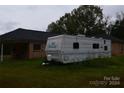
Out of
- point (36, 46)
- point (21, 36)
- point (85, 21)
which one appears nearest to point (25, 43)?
point (21, 36)

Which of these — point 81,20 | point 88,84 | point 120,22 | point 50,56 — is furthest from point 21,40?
point 120,22

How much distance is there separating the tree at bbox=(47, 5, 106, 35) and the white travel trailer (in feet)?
102

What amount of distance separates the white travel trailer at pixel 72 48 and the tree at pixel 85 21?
31.2 meters

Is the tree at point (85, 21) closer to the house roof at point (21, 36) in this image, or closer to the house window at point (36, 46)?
the house roof at point (21, 36)

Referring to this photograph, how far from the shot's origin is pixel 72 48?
57.3 ft

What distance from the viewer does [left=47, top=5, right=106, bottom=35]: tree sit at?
51438mm

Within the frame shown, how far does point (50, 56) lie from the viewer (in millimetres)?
18125

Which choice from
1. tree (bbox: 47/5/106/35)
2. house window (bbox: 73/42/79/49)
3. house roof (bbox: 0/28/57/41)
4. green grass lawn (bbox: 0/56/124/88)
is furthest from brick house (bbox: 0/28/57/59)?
tree (bbox: 47/5/106/35)

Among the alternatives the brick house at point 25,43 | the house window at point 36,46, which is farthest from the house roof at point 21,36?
the house window at point 36,46

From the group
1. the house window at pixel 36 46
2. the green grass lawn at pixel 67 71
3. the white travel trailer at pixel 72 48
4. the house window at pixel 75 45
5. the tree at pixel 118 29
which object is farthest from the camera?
the tree at pixel 118 29

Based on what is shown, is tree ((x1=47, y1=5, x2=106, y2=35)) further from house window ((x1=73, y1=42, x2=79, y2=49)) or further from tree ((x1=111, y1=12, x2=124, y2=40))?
house window ((x1=73, y1=42, x2=79, y2=49))

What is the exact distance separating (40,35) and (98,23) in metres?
26.3

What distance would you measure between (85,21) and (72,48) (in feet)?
116

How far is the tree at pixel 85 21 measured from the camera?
169 ft
